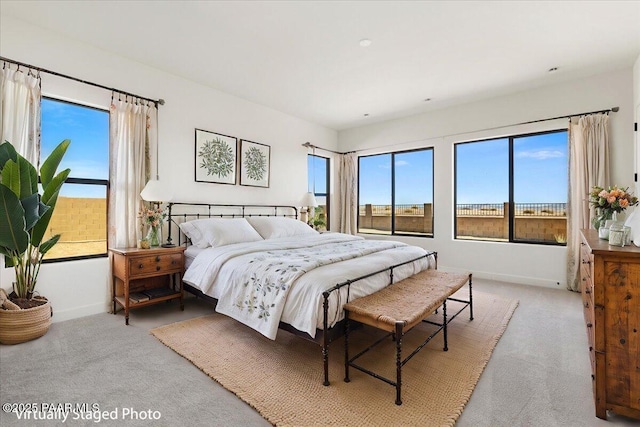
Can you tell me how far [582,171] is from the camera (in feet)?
13.0

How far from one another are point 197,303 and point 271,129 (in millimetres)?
2989

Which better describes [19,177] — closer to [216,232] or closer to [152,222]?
[152,222]

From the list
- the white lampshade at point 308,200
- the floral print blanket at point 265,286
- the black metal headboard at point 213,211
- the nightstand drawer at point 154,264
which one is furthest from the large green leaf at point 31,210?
the white lampshade at point 308,200

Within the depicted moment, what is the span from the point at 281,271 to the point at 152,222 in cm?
191

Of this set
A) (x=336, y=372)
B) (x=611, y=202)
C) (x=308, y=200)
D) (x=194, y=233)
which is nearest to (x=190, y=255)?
(x=194, y=233)

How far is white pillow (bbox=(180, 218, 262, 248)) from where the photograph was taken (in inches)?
134

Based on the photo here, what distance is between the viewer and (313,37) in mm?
2969

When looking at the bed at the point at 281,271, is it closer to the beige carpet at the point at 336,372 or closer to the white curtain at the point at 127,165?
the beige carpet at the point at 336,372

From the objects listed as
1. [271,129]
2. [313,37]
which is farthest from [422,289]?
[271,129]

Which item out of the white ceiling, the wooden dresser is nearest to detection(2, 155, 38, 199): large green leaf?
the white ceiling

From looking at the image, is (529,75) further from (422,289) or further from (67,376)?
(67,376)

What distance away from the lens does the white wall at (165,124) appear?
2.88 metres

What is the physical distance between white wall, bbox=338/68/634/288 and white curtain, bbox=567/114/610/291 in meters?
0.13

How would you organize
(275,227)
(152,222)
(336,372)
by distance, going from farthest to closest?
(275,227) → (152,222) → (336,372)
